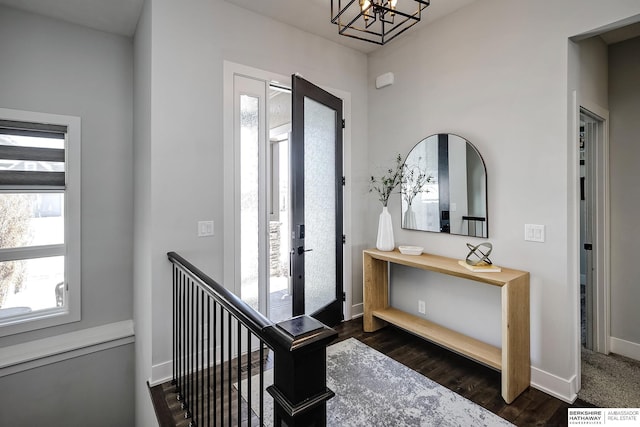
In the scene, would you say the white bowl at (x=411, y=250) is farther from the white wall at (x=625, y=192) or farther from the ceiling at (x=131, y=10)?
the ceiling at (x=131, y=10)

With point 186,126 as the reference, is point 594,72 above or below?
above

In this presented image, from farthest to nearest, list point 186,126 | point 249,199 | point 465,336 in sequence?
point 249,199
point 465,336
point 186,126

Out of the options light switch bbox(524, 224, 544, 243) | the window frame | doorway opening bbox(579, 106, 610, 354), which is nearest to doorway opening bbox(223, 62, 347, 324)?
the window frame

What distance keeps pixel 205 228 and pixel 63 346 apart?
63.7 inches

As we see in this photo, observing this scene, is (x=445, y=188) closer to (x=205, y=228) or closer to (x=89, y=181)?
(x=205, y=228)

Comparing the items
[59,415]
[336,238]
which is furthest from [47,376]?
[336,238]

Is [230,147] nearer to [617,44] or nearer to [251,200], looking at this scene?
[251,200]

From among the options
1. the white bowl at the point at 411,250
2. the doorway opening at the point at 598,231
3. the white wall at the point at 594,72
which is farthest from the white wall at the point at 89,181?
the doorway opening at the point at 598,231

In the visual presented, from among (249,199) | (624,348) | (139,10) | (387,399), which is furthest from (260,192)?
(624,348)

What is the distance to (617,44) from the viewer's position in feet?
9.23

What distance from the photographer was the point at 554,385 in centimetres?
216

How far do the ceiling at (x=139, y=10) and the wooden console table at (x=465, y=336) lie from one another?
2.22 metres

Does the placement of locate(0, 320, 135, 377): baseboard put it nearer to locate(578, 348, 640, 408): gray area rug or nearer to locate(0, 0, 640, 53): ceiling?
locate(0, 0, 640, 53): ceiling

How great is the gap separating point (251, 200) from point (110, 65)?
1.87 metres
